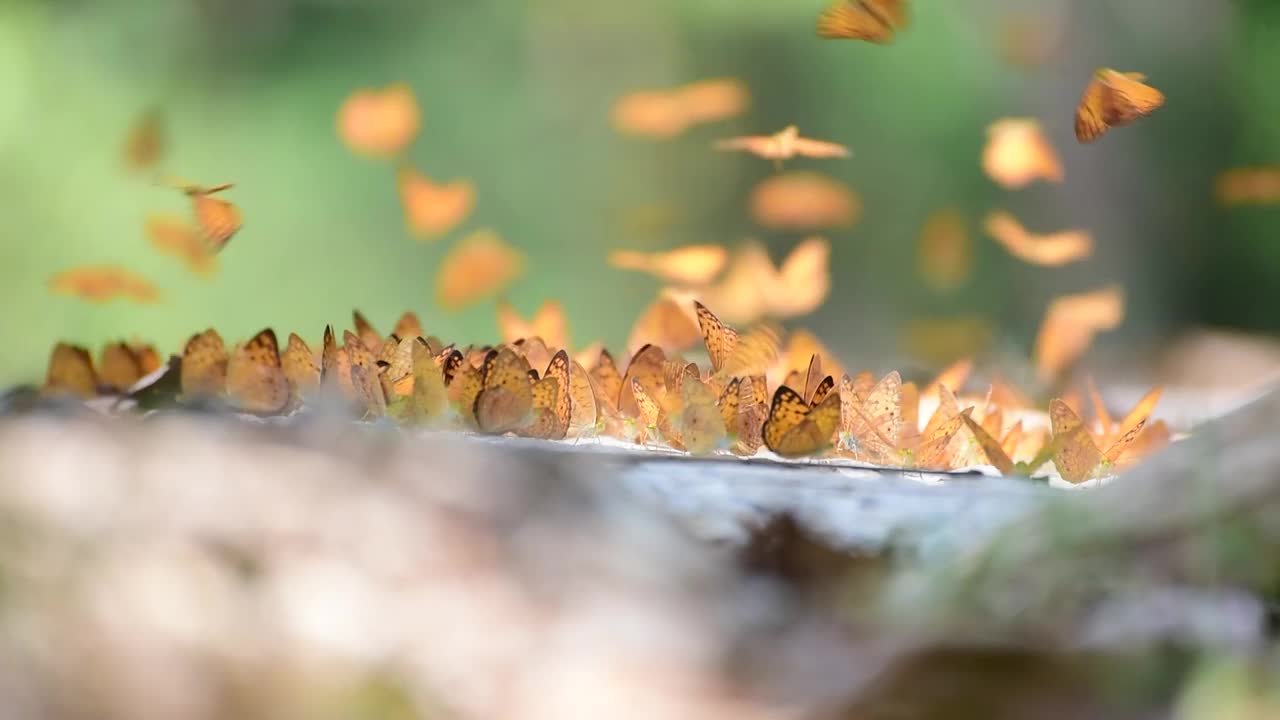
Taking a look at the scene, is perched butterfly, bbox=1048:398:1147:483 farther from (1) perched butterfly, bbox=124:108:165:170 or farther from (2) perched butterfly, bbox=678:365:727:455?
(1) perched butterfly, bbox=124:108:165:170

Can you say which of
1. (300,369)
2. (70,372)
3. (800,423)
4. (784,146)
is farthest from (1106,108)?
(70,372)

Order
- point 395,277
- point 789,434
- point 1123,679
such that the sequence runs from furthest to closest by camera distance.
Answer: point 395,277 → point 789,434 → point 1123,679

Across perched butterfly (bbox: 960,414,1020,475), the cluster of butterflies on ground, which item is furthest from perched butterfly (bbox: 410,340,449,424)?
perched butterfly (bbox: 960,414,1020,475)

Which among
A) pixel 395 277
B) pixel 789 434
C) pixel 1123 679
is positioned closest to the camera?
pixel 1123 679

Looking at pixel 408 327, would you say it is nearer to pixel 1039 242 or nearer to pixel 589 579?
pixel 589 579

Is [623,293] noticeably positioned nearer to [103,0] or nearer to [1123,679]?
[103,0]

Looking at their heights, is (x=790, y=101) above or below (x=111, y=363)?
above

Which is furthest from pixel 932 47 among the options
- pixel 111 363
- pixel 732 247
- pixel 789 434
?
pixel 111 363
